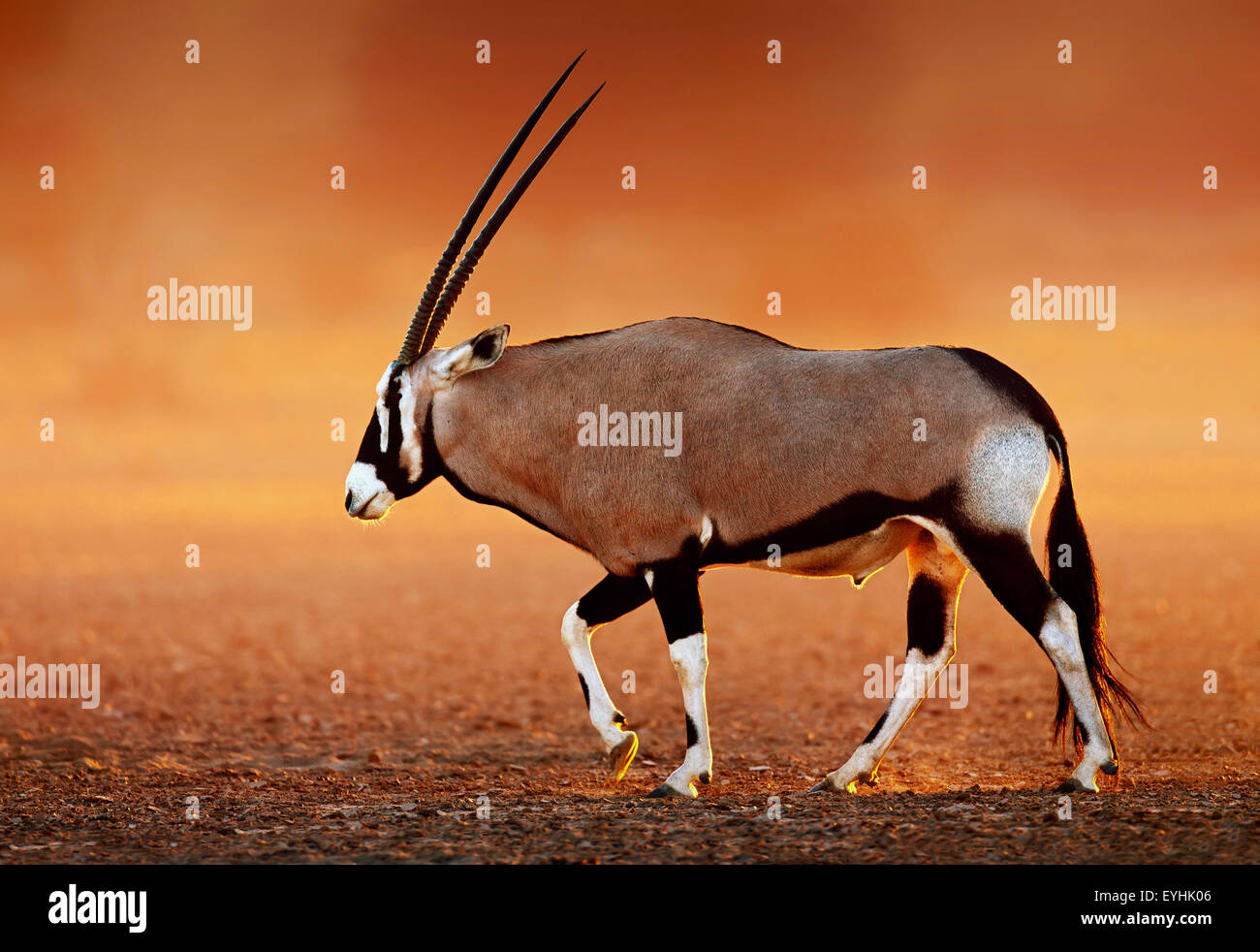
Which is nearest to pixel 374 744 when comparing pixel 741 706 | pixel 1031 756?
pixel 741 706

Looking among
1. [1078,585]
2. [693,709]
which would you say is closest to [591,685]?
[693,709]

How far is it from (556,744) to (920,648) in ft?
17.3

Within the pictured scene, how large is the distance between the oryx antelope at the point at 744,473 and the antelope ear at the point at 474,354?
0.01m

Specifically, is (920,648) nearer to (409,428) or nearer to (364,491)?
(409,428)

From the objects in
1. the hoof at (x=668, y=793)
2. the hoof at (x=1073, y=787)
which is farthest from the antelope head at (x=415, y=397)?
the hoof at (x=1073, y=787)

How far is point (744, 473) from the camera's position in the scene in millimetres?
8883

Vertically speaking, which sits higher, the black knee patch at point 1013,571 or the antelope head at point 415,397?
the antelope head at point 415,397

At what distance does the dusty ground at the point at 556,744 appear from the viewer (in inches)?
299

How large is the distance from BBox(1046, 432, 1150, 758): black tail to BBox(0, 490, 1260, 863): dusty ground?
602mm

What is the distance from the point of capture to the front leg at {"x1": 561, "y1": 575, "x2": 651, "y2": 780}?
30.8ft

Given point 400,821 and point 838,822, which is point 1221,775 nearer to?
point 838,822

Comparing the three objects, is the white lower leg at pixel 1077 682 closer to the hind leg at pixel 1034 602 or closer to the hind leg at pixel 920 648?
the hind leg at pixel 1034 602

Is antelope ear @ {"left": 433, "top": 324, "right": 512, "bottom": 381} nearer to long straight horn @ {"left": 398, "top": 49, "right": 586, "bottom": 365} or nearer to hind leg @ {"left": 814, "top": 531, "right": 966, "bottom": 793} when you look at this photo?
long straight horn @ {"left": 398, "top": 49, "right": 586, "bottom": 365}

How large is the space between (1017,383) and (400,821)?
15.4ft
